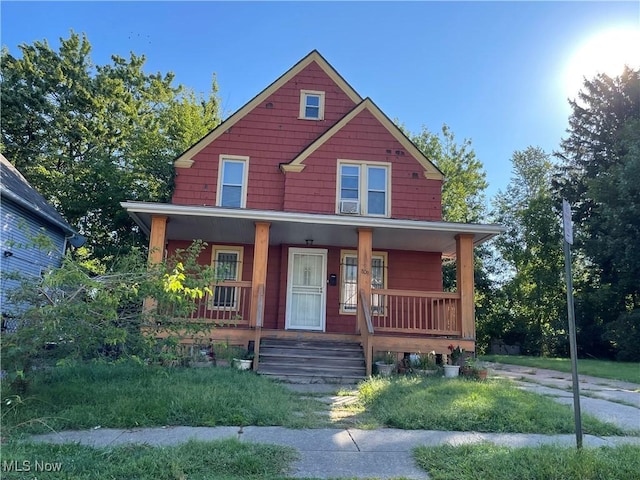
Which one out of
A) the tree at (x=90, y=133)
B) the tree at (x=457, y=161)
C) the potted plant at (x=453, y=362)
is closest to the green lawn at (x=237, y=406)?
the potted plant at (x=453, y=362)

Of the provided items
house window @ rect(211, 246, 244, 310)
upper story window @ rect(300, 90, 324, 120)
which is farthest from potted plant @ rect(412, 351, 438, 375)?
upper story window @ rect(300, 90, 324, 120)

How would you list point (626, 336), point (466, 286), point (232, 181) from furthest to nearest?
1. point (626, 336)
2. point (232, 181)
3. point (466, 286)

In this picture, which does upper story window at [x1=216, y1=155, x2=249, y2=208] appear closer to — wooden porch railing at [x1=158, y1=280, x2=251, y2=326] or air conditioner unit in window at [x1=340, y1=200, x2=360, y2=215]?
wooden porch railing at [x1=158, y1=280, x2=251, y2=326]

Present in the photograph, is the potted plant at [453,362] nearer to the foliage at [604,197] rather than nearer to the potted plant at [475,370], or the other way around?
the potted plant at [475,370]

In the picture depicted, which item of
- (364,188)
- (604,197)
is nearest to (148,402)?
(364,188)

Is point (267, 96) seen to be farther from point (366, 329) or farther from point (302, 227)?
point (366, 329)

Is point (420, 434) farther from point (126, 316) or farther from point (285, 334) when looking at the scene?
point (285, 334)

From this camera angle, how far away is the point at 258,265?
9938 millimetres

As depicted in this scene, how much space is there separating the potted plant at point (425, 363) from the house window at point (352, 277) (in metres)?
2.69

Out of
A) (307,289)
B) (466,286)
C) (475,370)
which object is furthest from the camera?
(307,289)

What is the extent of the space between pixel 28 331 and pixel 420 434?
4630mm

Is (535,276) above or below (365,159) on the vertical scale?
below

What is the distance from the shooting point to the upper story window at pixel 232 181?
41.3 feet

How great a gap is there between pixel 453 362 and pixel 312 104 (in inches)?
342
